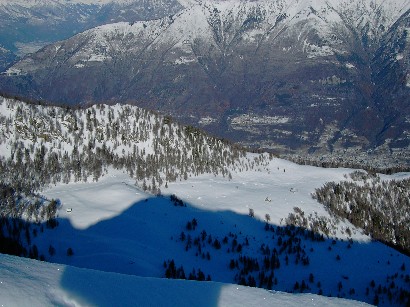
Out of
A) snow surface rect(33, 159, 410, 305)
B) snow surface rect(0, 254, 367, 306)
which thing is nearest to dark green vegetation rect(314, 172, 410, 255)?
snow surface rect(33, 159, 410, 305)

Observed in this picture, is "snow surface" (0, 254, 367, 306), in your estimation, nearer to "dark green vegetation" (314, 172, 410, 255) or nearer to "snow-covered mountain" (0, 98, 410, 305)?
"snow-covered mountain" (0, 98, 410, 305)

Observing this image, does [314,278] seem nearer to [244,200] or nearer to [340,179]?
[244,200]

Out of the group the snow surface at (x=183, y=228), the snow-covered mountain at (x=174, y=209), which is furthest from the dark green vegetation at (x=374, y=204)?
the snow surface at (x=183, y=228)

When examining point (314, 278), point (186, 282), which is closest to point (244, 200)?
point (314, 278)

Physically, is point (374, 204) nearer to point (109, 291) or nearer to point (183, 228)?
point (183, 228)

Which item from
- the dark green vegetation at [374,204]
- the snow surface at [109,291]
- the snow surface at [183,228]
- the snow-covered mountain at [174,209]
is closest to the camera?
the snow surface at [109,291]

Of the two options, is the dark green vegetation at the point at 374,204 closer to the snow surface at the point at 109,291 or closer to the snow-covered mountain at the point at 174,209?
the snow-covered mountain at the point at 174,209

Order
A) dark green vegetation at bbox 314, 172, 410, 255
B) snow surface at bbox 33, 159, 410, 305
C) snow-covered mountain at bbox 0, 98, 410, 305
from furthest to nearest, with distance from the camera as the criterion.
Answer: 1. dark green vegetation at bbox 314, 172, 410, 255
2. snow-covered mountain at bbox 0, 98, 410, 305
3. snow surface at bbox 33, 159, 410, 305
